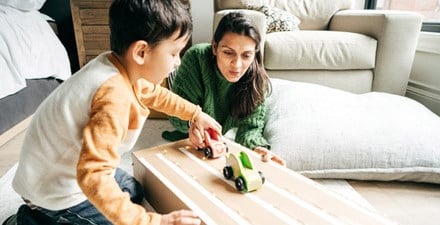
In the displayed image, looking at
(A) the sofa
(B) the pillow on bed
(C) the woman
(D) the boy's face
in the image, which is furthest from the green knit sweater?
(B) the pillow on bed

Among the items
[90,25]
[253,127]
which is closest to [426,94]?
[253,127]

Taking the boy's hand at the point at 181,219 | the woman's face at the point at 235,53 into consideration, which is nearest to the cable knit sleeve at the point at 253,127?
the woman's face at the point at 235,53

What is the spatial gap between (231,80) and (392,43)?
2.78 feet

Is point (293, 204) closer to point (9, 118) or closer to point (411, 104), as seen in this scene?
point (411, 104)

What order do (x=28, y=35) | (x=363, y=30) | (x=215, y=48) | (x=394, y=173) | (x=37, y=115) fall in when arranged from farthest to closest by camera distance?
(x=363, y=30), (x=28, y=35), (x=215, y=48), (x=394, y=173), (x=37, y=115)

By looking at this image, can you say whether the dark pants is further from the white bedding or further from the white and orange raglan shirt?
the white bedding

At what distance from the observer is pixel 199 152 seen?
2.69 feet

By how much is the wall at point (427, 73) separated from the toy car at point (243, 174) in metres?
1.36

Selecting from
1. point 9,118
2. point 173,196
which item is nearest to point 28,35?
point 9,118

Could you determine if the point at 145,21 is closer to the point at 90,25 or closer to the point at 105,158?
the point at 105,158

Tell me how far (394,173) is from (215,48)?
0.68m

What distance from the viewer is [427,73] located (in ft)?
5.46

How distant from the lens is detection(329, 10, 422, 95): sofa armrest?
142cm

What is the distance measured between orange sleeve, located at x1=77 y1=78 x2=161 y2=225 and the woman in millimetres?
573
